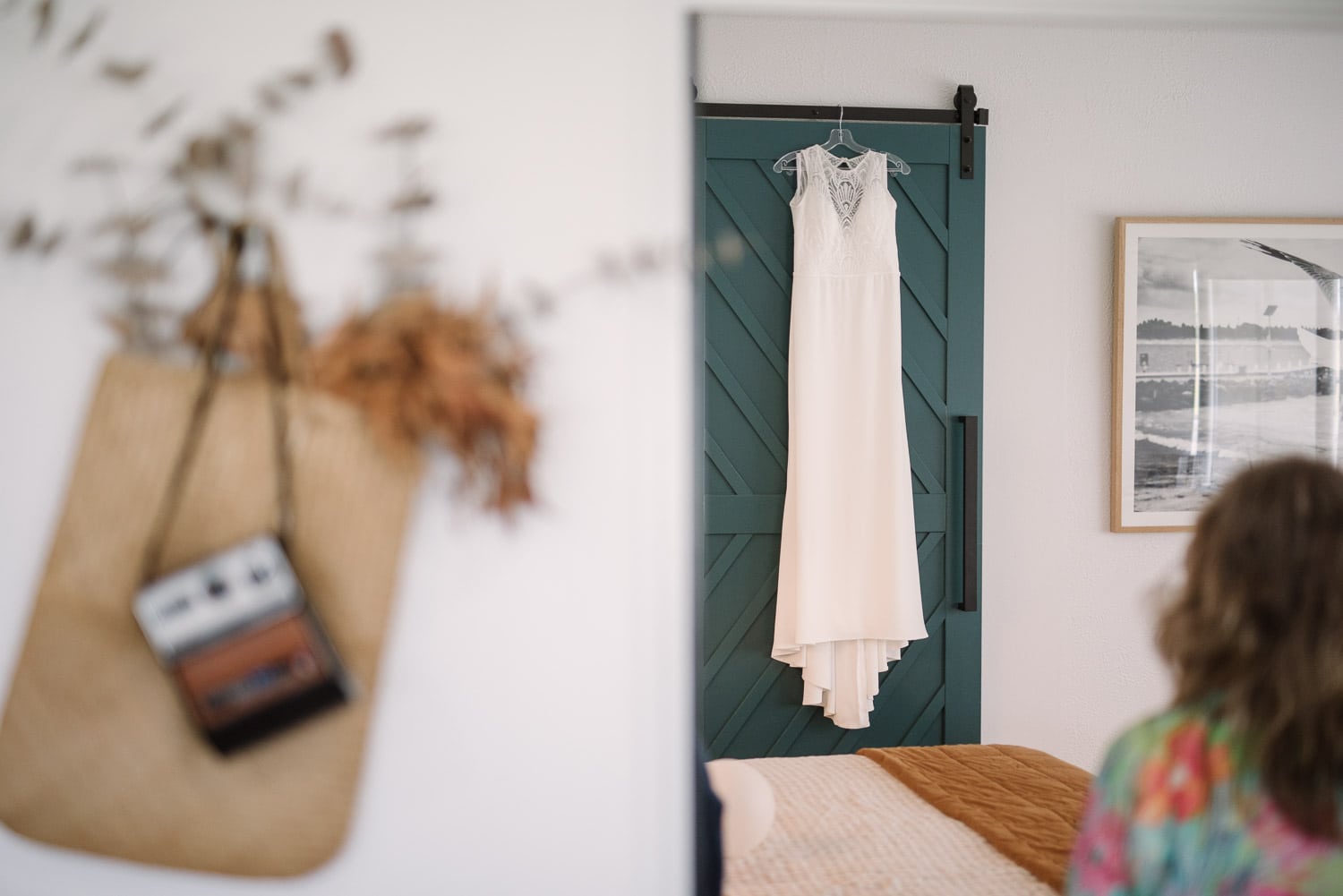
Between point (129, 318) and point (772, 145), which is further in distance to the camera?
point (772, 145)

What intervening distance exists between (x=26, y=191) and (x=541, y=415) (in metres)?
0.61

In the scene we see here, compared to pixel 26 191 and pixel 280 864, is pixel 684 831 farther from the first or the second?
pixel 26 191

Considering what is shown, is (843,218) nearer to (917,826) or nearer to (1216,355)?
(1216,355)

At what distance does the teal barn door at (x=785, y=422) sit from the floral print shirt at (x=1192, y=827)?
173cm

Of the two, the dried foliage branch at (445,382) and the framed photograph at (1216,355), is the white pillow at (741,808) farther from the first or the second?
the framed photograph at (1216,355)

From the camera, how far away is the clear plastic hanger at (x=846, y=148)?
263 centimetres

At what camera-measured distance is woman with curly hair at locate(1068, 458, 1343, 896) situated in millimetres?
909

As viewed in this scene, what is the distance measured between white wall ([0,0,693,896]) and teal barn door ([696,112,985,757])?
170 cm

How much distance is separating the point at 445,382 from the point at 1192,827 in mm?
913

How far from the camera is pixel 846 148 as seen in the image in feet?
8.75

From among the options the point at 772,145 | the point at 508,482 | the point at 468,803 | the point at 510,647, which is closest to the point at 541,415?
the point at 508,482

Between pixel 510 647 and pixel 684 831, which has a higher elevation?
pixel 510 647

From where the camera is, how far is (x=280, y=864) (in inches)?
36.6

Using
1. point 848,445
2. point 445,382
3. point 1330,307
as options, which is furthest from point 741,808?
point 1330,307
